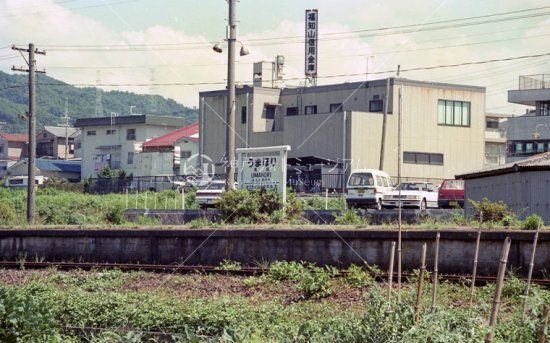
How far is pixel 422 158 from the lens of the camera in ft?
176

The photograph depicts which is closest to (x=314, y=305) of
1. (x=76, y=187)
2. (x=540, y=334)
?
(x=540, y=334)

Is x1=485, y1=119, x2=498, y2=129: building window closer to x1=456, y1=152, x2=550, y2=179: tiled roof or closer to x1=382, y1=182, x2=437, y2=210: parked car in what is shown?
x1=382, y1=182, x2=437, y2=210: parked car

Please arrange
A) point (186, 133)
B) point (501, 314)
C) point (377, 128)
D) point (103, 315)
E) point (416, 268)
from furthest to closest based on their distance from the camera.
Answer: point (186, 133), point (377, 128), point (416, 268), point (103, 315), point (501, 314)

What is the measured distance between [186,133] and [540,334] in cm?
6532

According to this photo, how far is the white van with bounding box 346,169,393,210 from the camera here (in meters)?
38.8

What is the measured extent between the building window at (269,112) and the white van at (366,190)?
18544 millimetres

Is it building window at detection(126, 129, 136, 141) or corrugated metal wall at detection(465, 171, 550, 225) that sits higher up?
building window at detection(126, 129, 136, 141)

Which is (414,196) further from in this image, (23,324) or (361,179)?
(23,324)

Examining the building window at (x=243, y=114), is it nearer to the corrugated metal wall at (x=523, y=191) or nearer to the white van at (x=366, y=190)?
the white van at (x=366, y=190)

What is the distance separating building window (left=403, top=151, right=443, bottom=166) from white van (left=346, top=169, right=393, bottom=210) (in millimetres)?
13579

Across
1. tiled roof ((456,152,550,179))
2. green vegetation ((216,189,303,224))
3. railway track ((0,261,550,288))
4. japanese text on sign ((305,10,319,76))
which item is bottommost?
railway track ((0,261,550,288))

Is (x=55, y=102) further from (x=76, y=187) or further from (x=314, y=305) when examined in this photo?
(x=314, y=305)

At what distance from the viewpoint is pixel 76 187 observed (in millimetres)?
65750

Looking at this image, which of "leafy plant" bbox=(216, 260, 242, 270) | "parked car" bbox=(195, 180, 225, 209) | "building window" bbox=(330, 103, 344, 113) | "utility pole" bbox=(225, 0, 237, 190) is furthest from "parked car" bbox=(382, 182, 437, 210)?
"leafy plant" bbox=(216, 260, 242, 270)
